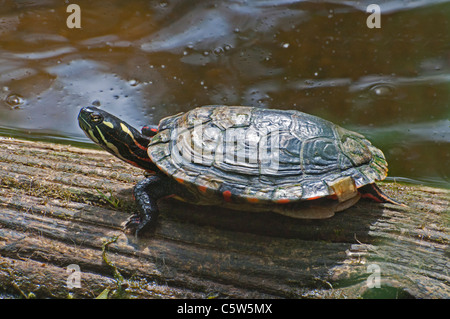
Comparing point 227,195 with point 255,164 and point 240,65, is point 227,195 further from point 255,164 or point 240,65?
point 240,65

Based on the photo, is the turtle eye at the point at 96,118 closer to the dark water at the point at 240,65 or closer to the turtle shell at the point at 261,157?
the turtle shell at the point at 261,157

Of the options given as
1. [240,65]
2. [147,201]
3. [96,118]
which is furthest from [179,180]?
[240,65]

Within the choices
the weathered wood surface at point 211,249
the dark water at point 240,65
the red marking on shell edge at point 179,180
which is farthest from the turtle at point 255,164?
the dark water at point 240,65

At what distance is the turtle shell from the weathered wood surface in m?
0.30

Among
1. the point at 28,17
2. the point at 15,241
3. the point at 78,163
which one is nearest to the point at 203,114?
the point at 78,163

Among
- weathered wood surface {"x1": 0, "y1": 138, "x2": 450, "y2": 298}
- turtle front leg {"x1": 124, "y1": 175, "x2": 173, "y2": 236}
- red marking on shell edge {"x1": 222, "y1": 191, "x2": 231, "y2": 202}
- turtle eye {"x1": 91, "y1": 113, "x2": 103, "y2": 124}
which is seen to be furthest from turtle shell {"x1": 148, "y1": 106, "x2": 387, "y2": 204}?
turtle eye {"x1": 91, "y1": 113, "x2": 103, "y2": 124}


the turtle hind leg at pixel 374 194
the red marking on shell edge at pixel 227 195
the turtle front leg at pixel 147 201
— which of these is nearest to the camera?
the red marking on shell edge at pixel 227 195

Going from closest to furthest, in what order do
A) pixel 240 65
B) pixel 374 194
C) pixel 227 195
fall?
pixel 227 195 → pixel 374 194 → pixel 240 65

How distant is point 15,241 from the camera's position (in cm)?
260

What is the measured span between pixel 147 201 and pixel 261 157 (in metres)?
0.88

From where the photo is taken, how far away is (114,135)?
2.94 meters

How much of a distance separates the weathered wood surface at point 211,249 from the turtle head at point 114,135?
294mm

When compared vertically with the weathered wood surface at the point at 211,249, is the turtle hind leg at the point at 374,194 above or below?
above

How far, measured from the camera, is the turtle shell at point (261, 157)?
8.39 feet
